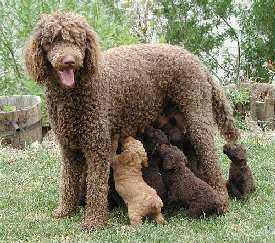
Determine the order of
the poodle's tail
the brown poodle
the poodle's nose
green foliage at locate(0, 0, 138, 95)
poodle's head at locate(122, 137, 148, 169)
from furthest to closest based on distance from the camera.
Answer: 1. green foliage at locate(0, 0, 138, 95)
2. the poodle's tail
3. poodle's head at locate(122, 137, 148, 169)
4. the brown poodle
5. the poodle's nose

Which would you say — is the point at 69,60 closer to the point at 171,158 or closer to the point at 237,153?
the point at 171,158

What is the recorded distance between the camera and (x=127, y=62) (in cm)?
498

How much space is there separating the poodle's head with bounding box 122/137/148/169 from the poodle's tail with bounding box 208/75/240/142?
36.1 inches

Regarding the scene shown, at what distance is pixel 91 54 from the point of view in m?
4.50

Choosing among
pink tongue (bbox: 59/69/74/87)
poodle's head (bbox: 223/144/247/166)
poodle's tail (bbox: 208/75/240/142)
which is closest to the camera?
pink tongue (bbox: 59/69/74/87)

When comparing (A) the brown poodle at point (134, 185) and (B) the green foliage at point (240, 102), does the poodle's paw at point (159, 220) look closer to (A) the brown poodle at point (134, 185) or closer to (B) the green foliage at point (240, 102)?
(A) the brown poodle at point (134, 185)

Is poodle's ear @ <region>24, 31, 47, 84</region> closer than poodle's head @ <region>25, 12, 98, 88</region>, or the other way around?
poodle's head @ <region>25, 12, 98, 88</region>

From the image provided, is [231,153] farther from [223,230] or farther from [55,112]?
[55,112]

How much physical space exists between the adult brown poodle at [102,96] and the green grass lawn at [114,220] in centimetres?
19

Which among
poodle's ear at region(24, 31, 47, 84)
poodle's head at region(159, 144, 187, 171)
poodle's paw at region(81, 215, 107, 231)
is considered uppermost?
poodle's ear at region(24, 31, 47, 84)

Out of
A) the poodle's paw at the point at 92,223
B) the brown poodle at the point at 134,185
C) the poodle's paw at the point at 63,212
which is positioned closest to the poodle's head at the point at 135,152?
the brown poodle at the point at 134,185

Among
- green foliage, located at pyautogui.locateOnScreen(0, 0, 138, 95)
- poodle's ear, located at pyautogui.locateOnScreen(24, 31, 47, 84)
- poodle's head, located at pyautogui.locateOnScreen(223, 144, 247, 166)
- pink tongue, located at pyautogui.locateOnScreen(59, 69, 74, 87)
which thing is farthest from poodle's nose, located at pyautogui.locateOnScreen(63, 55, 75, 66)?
green foliage, located at pyautogui.locateOnScreen(0, 0, 138, 95)

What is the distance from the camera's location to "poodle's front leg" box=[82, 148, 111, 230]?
4.75m

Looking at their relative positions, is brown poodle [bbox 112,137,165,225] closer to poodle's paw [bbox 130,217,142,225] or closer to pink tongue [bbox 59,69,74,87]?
poodle's paw [bbox 130,217,142,225]
